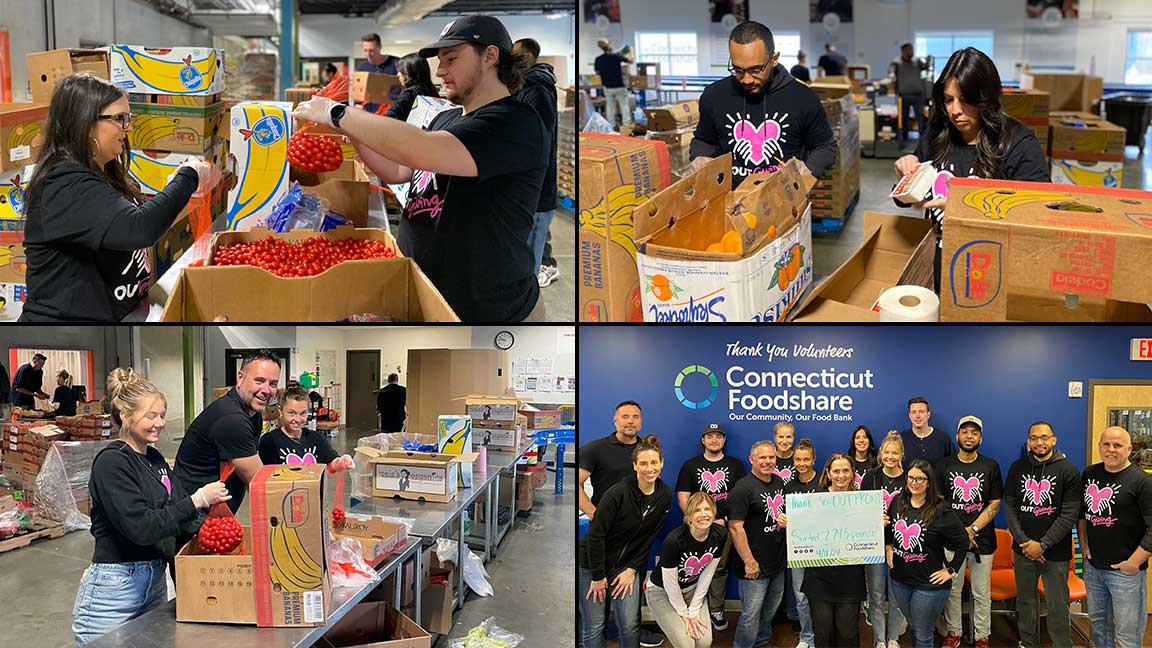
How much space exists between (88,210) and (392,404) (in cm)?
121

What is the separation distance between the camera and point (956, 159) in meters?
2.59

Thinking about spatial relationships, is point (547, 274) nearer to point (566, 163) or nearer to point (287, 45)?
point (566, 163)

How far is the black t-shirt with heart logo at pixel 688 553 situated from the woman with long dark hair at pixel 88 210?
1808mm

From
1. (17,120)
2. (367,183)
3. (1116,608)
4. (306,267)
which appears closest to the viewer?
(306,267)

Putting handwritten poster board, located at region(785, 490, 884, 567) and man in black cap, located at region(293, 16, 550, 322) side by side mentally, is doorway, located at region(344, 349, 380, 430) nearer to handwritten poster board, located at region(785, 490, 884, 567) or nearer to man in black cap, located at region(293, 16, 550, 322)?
man in black cap, located at region(293, 16, 550, 322)

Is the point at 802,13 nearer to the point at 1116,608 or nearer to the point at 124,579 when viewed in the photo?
the point at 1116,608

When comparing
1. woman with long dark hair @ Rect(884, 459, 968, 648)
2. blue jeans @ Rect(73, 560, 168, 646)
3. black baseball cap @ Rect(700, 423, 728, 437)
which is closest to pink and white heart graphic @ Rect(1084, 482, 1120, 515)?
woman with long dark hair @ Rect(884, 459, 968, 648)

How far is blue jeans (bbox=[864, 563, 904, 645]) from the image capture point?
3.09 m

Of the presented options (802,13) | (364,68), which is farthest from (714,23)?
(364,68)

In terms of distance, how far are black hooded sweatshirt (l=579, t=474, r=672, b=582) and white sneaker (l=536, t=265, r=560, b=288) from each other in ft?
2.33

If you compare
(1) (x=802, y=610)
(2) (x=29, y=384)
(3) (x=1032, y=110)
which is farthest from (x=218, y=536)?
(3) (x=1032, y=110)

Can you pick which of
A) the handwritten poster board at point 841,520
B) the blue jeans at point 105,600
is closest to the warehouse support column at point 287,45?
the blue jeans at point 105,600

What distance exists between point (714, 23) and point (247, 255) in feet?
32.7

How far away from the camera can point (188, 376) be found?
2.81 metres
